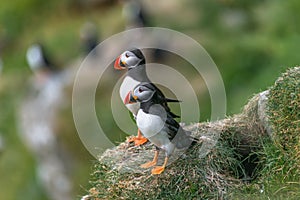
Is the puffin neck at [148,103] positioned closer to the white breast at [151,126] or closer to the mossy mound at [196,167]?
the white breast at [151,126]

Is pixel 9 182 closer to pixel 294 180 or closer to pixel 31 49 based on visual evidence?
pixel 31 49

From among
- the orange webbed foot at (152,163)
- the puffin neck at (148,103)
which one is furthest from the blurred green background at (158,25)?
the puffin neck at (148,103)

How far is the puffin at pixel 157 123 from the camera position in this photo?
4.84 m

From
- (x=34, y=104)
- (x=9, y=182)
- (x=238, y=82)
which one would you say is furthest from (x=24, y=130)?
(x=238, y=82)

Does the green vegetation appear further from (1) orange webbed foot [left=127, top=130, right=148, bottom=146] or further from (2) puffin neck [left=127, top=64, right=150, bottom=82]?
(2) puffin neck [left=127, top=64, right=150, bottom=82]

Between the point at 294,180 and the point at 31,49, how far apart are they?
43.3 ft

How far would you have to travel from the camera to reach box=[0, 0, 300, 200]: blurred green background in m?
12.7

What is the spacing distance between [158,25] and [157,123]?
11.0 meters

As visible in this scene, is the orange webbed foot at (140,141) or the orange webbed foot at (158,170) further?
the orange webbed foot at (140,141)

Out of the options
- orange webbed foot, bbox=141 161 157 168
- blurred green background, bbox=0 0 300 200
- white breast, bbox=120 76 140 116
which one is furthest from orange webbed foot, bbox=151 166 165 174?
blurred green background, bbox=0 0 300 200

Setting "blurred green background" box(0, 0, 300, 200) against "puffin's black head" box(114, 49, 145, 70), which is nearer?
"puffin's black head" box(114, 49, 145, 70)

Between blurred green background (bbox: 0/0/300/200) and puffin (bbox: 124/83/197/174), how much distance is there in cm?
518

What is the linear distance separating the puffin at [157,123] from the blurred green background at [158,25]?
17.0 ft

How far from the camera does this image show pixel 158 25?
1576 centimetres
